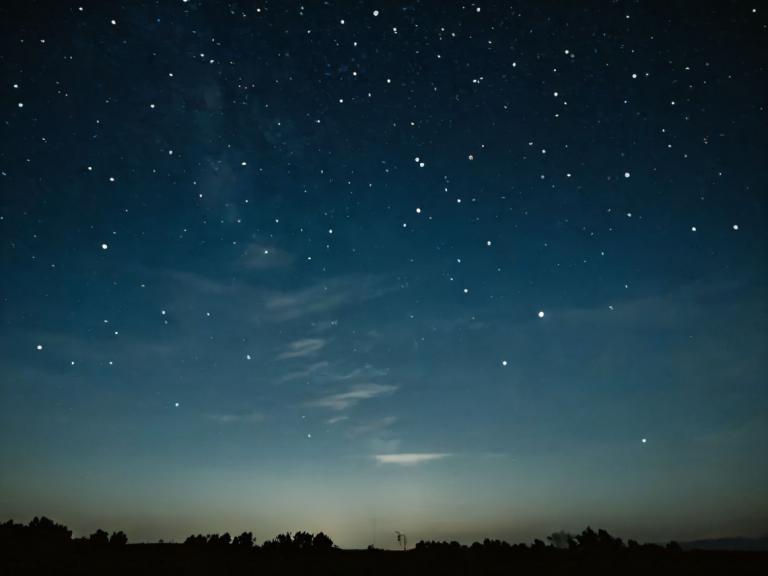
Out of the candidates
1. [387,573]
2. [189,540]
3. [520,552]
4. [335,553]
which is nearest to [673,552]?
[520,552]

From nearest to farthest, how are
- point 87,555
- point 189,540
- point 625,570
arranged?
point 625,570
point 87,555
point 189,540

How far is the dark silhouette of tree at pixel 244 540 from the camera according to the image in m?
20.6

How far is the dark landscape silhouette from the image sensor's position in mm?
16781

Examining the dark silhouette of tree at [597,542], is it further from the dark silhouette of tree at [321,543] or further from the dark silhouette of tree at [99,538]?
the dark silhouette of tree at [99,538]

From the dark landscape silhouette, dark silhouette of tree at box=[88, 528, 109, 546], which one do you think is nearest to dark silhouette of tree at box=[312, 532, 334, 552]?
the dark landscape silhouette

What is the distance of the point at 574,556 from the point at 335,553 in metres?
8.30

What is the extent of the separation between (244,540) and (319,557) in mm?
3280

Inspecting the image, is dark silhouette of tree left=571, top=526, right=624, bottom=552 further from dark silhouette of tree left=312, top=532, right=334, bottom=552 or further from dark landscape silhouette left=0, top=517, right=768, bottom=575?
dark silhouette of tree left=312, top=532, right=334, bottom=552

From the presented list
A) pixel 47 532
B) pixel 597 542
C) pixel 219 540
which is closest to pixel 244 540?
pixel 219 540

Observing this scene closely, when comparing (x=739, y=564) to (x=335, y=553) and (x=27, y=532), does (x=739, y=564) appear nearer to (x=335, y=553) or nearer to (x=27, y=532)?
(x=335, y=553)

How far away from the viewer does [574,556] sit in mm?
19172

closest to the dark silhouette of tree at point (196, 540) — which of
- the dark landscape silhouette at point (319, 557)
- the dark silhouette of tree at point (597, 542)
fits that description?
the dark landscape silhouette at point (319, 557)

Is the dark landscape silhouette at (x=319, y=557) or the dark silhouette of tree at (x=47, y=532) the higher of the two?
the dark silhouette of tree at (x=47, y=532)

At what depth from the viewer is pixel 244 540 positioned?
20.8 meters
